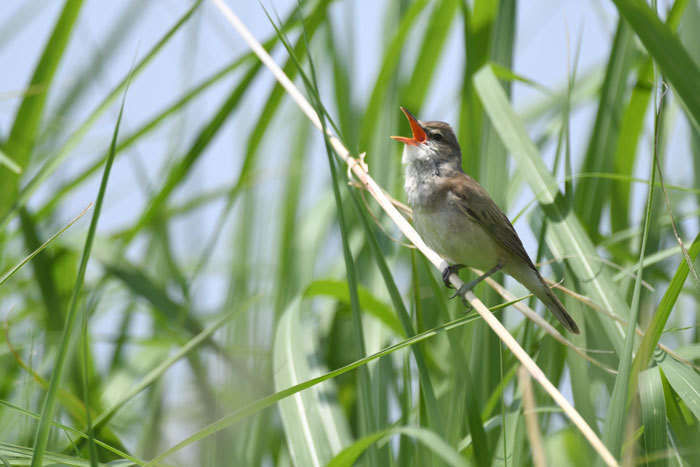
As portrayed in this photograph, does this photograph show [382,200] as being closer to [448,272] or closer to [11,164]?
[448,272]

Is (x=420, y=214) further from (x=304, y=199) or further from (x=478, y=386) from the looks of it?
(x=478, y=386)

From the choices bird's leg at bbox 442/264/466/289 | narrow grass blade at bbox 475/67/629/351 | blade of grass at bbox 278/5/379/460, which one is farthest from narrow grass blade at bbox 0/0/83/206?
bird's leg at bbox 442/264/466/289

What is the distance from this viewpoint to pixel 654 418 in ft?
5.71

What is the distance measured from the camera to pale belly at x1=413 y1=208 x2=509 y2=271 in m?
3.17

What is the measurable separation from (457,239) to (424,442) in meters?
1.68

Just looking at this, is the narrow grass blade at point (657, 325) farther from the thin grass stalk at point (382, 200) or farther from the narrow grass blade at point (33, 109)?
the narrow grass blade at point (33, 109)

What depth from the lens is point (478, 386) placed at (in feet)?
7.87

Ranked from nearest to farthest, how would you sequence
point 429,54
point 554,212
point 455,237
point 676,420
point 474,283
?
point 676,420
point 554,212
point 474,283
point 455,237
point 429,54

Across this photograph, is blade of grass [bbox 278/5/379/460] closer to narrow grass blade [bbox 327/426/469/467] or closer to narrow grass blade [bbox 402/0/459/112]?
narrow grass blade [bbox 327/426/469/467]

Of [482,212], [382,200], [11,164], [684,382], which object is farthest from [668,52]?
[11,164]

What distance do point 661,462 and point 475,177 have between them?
1431 mm

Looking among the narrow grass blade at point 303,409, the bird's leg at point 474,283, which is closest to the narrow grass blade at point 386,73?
the bird's leg at point 474,283

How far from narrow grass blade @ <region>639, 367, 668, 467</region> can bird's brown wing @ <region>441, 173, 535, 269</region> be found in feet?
4.37

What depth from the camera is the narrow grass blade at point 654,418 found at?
5.43 feet
